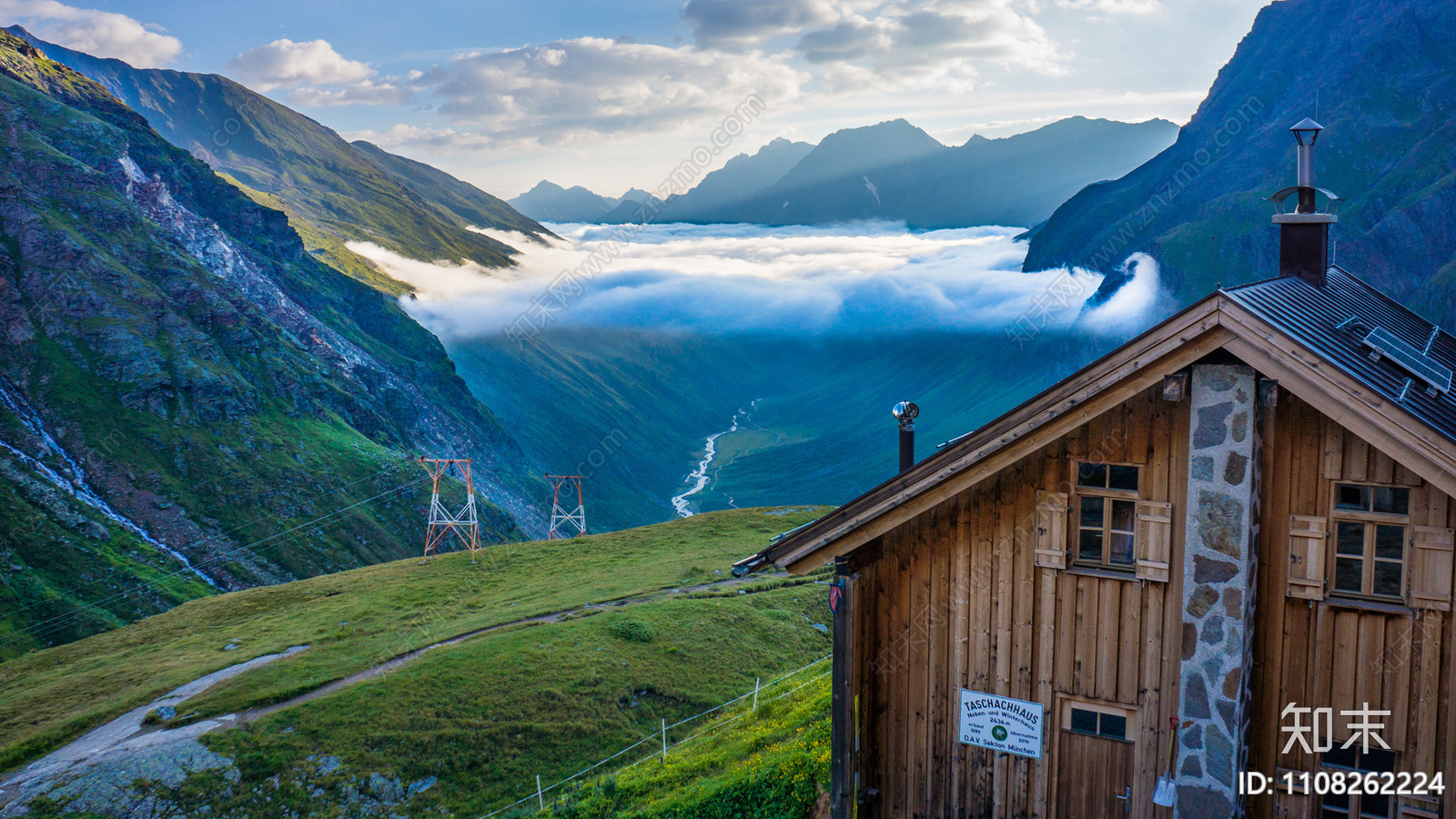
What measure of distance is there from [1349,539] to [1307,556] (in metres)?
0.65

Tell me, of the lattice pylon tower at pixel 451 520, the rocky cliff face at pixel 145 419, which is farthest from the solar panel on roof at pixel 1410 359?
the rocky cliff face at pixel 145 419

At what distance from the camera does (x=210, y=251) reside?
630ft

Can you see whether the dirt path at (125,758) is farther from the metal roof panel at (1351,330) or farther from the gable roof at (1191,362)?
the metal roof panel at (1351,330)

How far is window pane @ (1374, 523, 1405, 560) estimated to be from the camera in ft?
40.9

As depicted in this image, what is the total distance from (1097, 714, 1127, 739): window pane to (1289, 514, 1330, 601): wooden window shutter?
3.42m

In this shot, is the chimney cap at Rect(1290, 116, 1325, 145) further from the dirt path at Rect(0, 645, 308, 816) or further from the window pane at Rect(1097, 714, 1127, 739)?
the dirt path at Rect(0, 645, 308, 816)

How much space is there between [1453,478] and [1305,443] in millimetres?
1891

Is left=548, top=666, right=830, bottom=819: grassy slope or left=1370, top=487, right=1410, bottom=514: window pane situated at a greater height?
left=1370, top=487, right=1410, bottom=514: window pane

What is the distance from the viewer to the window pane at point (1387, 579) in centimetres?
1255

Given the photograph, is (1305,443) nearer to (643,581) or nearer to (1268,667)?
(1268,667)

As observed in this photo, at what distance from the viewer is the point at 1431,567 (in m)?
12.1

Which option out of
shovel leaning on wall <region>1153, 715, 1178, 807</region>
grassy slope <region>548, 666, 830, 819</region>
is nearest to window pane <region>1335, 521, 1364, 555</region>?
shovel leaning on wall <region>1153, 715, 1178, 807</region>

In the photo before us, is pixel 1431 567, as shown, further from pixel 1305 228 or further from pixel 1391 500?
pixel 1305 228

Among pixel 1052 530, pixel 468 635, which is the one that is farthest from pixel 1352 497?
pixel 468 635
